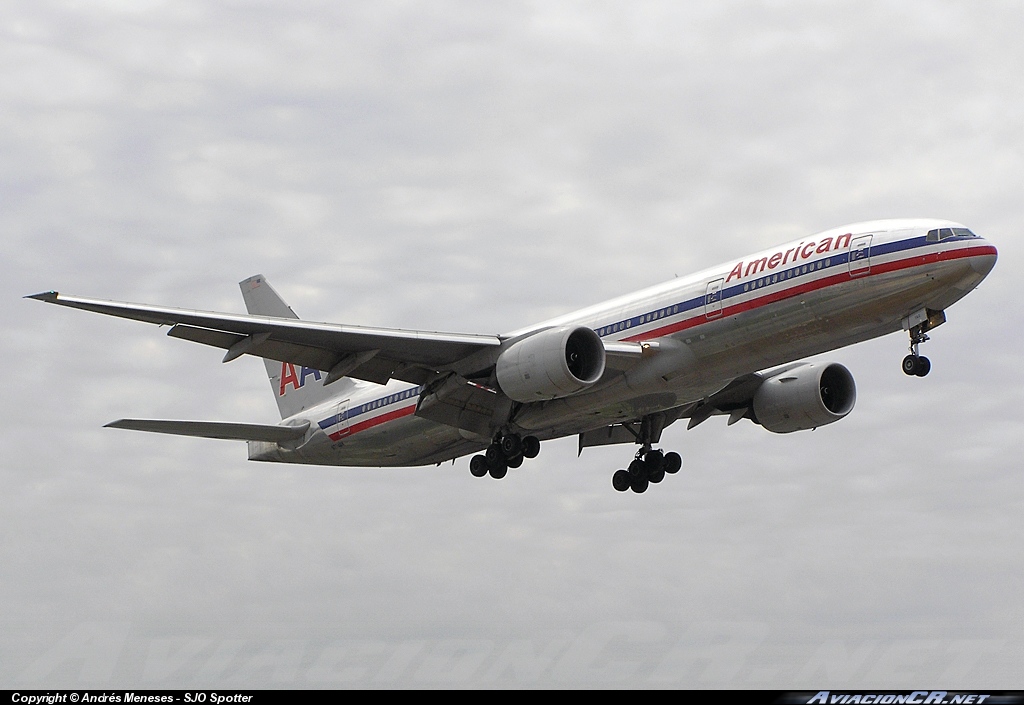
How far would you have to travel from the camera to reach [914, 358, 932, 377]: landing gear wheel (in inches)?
1071

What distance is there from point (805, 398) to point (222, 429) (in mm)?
15664

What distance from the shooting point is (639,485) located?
36562 mm

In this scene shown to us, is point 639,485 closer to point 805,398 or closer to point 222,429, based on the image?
point 805,398

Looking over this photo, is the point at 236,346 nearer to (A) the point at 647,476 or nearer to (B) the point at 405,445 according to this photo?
(B) the point at 405,445

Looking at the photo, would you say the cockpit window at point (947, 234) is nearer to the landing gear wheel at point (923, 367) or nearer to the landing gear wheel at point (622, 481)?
the landing gear wheel at point (923, 367)

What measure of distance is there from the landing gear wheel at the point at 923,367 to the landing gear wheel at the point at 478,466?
440 inches

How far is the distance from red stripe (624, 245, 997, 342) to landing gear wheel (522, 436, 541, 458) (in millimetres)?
4672

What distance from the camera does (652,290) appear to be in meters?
31.0

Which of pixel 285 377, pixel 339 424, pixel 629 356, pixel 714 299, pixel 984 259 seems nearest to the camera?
pixel 984 259

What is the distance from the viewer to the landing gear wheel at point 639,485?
120ft

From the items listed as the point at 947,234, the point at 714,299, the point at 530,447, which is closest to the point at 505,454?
the point at 530,447

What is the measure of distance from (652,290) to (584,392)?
9.65 feet

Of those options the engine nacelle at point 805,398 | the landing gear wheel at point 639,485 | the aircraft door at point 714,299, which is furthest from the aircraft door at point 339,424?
the aircraft door at point 714,299
